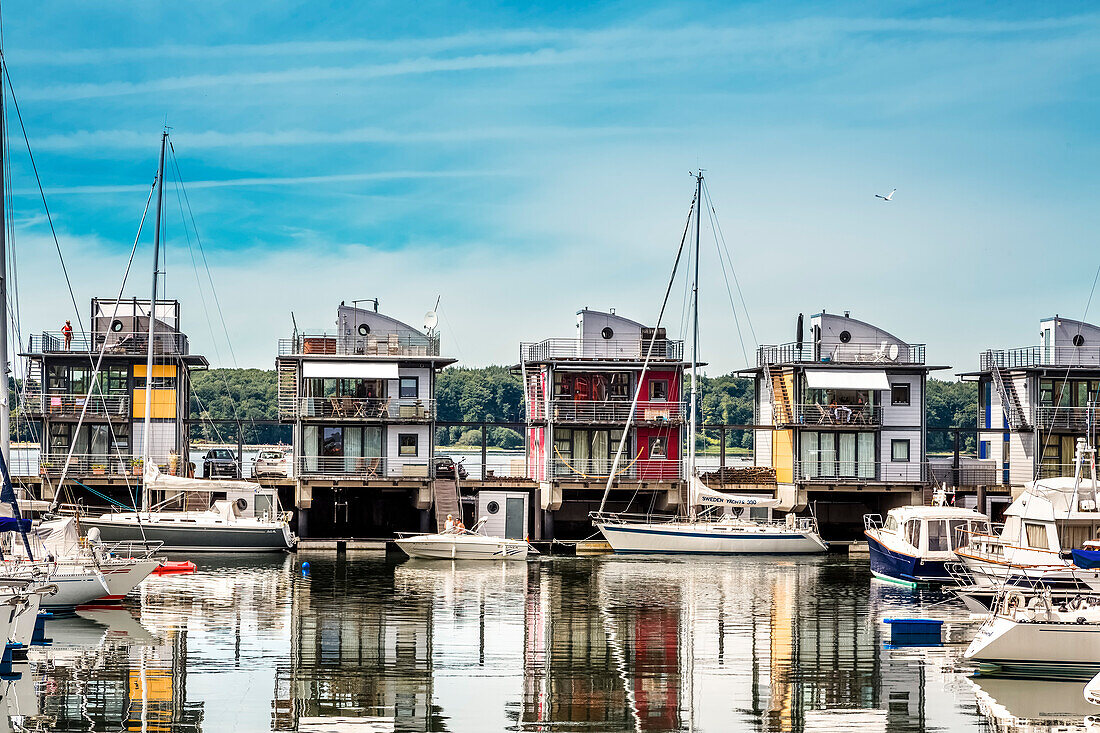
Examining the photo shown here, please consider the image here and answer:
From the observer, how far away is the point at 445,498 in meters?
66.5

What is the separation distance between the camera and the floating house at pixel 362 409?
66812 millimetres

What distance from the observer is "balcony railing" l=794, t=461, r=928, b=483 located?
2756 inches

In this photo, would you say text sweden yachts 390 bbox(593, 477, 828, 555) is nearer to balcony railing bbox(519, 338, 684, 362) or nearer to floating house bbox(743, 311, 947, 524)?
floating house bbox(743, 311, 947, 524)

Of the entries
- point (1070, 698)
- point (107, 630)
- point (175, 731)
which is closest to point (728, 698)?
point (1070, 698)

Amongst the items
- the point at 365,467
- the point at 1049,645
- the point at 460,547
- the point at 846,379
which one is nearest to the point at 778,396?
the point at 846,379

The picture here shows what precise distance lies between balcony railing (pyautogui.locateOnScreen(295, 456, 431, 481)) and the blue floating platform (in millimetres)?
32507

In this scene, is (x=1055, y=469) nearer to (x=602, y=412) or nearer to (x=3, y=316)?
(x=602, y=412)

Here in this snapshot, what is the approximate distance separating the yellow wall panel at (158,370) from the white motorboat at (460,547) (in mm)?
17388

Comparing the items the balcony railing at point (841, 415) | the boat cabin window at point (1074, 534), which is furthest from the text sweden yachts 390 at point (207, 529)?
the boat cabin window at point (1074, 534)

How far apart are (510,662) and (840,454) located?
127 feet

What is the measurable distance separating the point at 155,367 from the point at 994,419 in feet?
147

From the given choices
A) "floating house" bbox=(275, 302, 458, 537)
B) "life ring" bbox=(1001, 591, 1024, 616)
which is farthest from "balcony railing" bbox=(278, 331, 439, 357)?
"life ring" bbox=(1001, 591, 1024, 616)

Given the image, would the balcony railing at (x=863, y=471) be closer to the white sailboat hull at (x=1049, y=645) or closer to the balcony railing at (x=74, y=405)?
the balcony railing at (x=74, y=405)

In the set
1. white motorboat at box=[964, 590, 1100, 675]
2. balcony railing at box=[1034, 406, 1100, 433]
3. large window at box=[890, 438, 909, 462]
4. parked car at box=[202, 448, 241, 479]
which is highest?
balcony railing at box=[1034, 406, 1100, 433]
